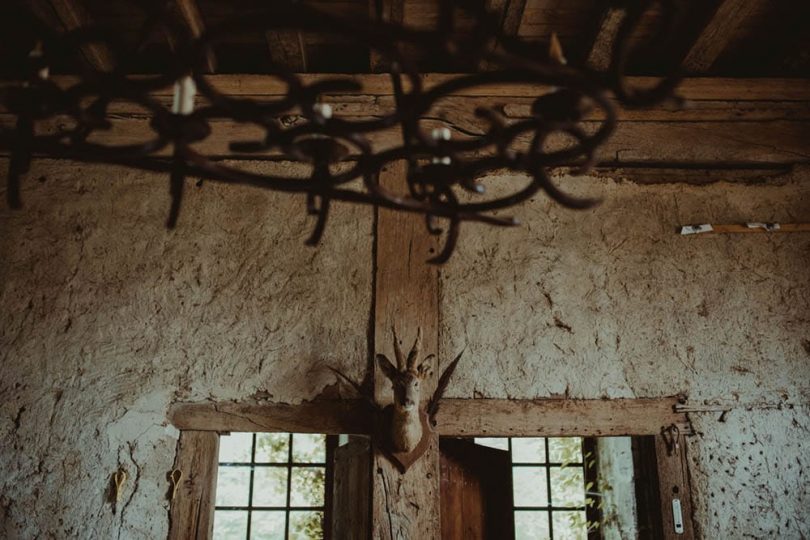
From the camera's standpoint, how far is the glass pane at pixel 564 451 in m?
4.94

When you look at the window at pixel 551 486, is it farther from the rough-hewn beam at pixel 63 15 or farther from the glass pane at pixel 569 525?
the rough-hewn beam at pixel 63 15

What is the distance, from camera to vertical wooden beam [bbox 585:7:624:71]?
3.12 metres

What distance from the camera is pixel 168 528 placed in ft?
10.3

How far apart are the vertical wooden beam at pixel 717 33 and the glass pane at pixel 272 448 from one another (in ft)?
12.5

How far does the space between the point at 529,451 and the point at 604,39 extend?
3074 millimetres

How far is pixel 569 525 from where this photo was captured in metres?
→ 4.77

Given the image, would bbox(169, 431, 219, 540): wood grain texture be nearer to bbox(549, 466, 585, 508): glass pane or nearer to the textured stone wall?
the textured stone wall

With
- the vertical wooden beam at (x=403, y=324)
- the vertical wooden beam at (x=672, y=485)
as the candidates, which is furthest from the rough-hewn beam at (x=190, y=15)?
the vertical wooden beam at (x=672, y=485)

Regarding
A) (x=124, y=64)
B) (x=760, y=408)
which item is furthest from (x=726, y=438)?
(x=124, y=64)

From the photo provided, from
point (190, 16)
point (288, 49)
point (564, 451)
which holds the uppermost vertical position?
point (288, 49)

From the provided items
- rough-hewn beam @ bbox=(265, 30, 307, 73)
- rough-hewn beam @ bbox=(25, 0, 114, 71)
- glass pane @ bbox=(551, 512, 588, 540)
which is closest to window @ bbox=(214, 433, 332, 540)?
glass pane @ bbox=(551, 512, 588, 540)

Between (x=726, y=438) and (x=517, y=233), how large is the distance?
1.49m

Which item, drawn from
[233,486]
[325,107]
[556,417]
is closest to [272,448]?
[233,486]

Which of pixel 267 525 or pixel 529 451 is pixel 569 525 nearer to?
pixel 529 451
